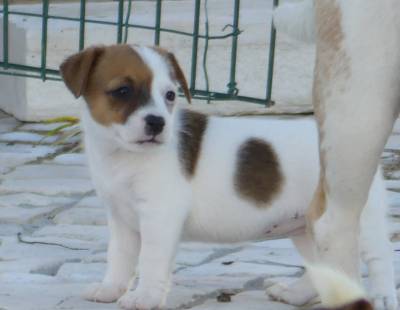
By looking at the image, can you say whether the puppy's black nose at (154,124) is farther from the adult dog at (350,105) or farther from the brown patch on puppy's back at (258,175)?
the adult dog at (350,105)

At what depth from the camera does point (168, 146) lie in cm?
444

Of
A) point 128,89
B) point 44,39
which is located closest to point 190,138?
point 128,89

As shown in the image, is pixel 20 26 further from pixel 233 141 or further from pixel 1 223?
pixel 233 141

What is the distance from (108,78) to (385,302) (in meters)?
1.20

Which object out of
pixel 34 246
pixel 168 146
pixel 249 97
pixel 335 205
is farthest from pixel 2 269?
pixel 249 97

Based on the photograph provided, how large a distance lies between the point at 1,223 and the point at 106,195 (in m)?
1.61

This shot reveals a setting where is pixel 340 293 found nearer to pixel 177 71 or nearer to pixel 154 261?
pixel 154 261

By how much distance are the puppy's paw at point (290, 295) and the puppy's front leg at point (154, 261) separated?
0.43m

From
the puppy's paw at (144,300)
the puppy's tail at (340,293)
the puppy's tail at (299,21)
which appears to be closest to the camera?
the puppy's tail at (340,293)

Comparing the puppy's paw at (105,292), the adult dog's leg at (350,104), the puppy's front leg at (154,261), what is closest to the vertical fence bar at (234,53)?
the puppy's paw at (105,292)

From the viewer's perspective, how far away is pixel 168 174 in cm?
439

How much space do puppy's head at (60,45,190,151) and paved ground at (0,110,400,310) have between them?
0.59 m

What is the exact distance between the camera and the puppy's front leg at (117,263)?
446cm

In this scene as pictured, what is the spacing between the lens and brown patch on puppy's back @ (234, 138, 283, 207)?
4.52 m
